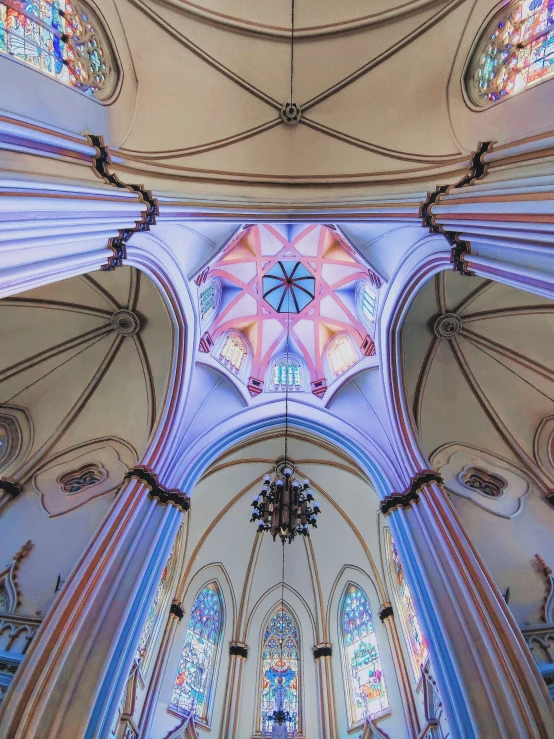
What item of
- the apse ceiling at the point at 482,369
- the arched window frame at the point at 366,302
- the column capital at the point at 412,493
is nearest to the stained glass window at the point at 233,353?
the arched window frame at the point at 366,302

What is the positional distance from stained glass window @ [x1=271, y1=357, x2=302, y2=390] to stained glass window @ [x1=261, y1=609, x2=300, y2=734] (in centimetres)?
751

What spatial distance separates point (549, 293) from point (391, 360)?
6325 millimetres

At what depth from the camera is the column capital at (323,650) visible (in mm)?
12859

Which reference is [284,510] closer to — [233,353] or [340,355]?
[233,353]

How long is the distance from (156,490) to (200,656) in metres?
6.45

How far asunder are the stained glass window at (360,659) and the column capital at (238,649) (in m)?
2.95

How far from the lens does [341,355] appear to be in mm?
14945

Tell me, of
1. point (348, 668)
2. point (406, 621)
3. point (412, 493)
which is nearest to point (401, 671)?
point (406, 621)

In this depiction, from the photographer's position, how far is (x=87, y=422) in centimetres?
1233

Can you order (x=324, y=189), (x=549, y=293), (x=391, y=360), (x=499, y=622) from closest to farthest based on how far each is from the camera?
(x=549, y=293)
(x=499, y=622)
(x=324, y=189)
(x=391, y=360)

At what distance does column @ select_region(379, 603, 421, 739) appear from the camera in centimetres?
983

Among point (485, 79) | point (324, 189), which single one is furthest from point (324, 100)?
point (485, 79)

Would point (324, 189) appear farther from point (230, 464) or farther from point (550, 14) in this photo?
point (230, 464)

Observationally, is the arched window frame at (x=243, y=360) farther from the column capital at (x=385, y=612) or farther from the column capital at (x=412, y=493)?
the column capital at (x=385, y=612)
